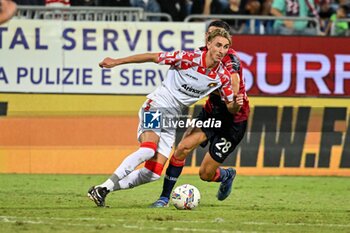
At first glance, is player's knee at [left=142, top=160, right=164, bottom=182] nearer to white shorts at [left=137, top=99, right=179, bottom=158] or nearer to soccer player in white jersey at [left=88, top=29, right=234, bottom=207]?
soccer player in white jersey at [left=88, top=29, right=234, bottom=207]

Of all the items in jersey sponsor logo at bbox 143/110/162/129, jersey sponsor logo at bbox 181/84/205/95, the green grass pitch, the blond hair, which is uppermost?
the blond hair

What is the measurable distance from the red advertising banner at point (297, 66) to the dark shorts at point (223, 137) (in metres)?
4.94

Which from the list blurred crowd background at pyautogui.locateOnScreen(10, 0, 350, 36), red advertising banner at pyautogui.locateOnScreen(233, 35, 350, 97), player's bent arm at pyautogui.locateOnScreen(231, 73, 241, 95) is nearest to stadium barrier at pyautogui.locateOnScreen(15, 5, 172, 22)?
blurred crowd background at pyautogui.locateOnScreen(10, 0, 350, 36)

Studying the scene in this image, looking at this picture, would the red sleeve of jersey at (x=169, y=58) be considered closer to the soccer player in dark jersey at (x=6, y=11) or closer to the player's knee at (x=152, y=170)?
the player's knee at (x=152, y=170)

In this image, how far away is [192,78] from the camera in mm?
12203

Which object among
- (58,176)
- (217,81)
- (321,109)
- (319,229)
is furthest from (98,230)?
(321,109)

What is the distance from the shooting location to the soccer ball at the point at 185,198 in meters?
12.1

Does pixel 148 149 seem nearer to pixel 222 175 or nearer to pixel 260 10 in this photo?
pixel 222 175

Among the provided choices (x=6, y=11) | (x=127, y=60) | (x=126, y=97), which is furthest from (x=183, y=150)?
(x=126, y=97)

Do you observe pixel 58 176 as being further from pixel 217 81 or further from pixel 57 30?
pixel 217 81

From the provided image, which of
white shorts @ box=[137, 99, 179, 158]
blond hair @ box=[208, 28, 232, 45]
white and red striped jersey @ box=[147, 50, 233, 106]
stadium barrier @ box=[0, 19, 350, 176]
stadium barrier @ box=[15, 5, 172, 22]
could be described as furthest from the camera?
stadium barrier @ box=[15, 5, 172, 22]

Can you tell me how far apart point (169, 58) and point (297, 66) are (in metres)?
6.30

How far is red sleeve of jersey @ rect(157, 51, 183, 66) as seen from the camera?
11883 mm

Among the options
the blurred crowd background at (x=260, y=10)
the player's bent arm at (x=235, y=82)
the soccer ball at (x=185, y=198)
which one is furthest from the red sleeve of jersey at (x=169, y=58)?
the blurred crowd background at (x=260, y=10)
